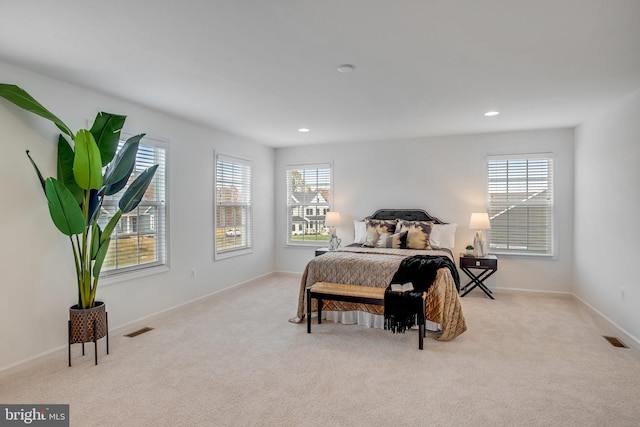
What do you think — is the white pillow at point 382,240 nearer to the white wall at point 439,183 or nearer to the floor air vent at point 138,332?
the white wall at point 439,183

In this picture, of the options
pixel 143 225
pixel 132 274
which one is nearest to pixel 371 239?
pixel 143 225

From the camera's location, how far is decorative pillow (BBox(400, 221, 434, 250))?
16.2 ft

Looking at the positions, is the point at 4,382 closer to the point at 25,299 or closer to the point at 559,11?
the point at 25,299

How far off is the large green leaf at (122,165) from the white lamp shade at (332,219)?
338 cm

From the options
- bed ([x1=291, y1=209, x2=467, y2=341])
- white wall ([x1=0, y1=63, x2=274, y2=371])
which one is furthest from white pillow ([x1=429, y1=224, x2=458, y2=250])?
white wall ([x1=0, y1=63, x2=274, y2=371])

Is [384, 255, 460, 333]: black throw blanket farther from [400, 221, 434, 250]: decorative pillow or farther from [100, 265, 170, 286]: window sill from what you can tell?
[100, 265, 170, 286]: window sill

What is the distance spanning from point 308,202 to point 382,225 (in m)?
1.71

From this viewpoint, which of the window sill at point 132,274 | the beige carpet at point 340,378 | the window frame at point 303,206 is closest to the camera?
the beige carpet at point 340,378

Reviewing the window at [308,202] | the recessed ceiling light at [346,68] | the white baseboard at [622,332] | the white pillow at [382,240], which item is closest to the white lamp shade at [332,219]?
the window at [308,202]

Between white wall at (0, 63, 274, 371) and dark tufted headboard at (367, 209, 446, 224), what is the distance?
2.96 meters

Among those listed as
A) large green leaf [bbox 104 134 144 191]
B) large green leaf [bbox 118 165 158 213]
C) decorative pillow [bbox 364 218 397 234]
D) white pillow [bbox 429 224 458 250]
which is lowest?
white pillow [bbox 429 224 458 250]

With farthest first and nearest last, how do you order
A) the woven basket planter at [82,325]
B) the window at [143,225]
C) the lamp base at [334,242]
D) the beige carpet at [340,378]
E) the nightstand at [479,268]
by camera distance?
1. the lamp base at [334,242]
2. the nightstand at [479,268]
3. the window at [143,225]
4. the woven basket planter at [82,325]
5. the beige carpet at [340,378]

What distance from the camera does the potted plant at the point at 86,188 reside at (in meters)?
2.63

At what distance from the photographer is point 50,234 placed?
306cm
